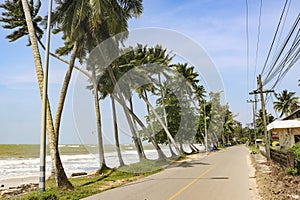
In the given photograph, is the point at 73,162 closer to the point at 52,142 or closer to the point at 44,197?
the point at 52,142

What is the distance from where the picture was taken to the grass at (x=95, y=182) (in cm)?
1039

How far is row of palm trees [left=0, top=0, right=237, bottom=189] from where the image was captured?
1464 centimetres

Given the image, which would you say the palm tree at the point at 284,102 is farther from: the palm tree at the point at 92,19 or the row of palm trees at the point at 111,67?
the palm tree at the point at 92,19

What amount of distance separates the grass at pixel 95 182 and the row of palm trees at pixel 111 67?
94 centimetres

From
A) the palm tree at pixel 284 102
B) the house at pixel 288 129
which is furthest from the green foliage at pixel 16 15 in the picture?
the palm tree at pixel 284 102

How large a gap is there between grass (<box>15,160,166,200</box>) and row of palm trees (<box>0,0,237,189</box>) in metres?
0.94

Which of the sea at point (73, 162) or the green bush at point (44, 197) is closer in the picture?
the green bush at point (44, 197)

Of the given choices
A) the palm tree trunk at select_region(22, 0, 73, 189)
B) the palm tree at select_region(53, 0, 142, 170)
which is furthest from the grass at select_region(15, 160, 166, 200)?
the palm tree at select_region(53, 0, 142, 170)

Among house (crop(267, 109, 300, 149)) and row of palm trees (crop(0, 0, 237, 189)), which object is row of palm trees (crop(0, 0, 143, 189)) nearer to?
row of palm trees (crop(0, 0, 237, 189))

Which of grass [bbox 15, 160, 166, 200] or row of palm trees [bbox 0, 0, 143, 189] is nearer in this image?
grass [bbox 15, 160, 166, 200]

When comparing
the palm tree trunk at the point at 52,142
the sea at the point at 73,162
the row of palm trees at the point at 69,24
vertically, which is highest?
the row of palm trees at the point at 69,24

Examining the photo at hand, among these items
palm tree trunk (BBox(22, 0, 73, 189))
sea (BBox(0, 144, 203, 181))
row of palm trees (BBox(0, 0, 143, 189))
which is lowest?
sea (BBox(0, 144, 203, 181))

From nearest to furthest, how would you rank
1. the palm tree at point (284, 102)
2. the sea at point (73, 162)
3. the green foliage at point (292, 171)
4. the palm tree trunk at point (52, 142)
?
the green foliage at point (292, 171) → the palm tree trunk at point (52, 142) → the sea at point (73, 162) → the palm tree at point (284, 102)

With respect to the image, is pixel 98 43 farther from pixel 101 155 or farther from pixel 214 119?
pixel 214 119
